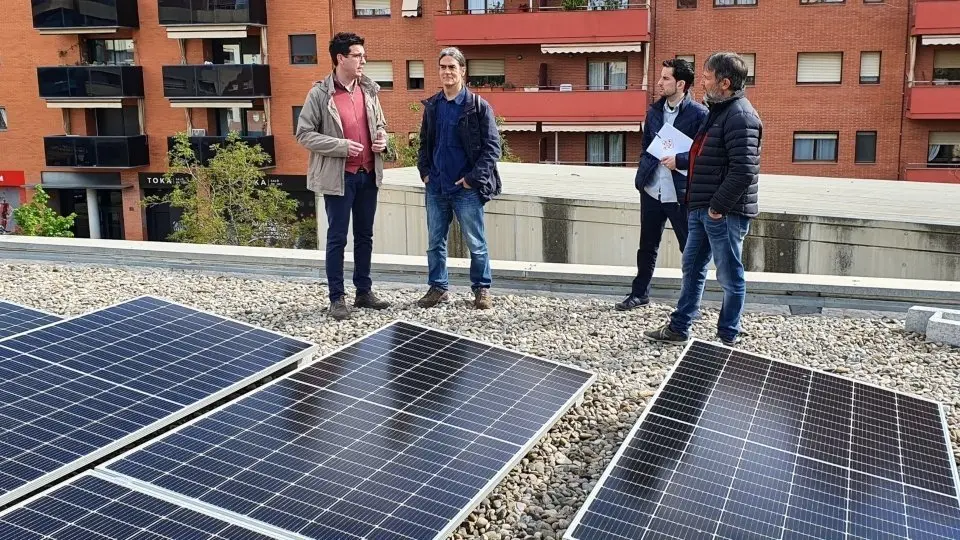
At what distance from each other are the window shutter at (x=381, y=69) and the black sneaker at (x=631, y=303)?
33.6m

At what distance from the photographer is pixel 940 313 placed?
8.12m

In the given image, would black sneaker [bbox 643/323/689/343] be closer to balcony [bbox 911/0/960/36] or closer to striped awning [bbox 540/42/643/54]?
striped awning [bbox 540/42/643/54]

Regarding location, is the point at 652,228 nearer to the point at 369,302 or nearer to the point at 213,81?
the point at 369,302

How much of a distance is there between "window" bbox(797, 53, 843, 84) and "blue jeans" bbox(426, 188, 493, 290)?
→ 3093 centimetres

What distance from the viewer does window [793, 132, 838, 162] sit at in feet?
120

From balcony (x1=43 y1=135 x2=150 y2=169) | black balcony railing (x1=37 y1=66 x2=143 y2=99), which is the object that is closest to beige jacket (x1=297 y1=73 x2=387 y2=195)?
balcony (x1=43 y1=135 x2=150 y2=169)

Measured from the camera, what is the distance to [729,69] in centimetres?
691

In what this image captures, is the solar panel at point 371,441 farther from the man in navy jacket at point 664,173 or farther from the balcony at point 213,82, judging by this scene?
the balcony at point 213,82

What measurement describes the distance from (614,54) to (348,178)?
3109 centimetres

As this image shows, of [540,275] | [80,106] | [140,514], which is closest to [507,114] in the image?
[80,106]

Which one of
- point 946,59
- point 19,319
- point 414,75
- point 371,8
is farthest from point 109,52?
point 19,319

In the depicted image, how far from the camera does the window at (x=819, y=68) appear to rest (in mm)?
36000

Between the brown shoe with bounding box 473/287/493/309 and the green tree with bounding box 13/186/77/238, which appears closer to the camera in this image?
the brown shoe with bounding box 473/287/493/309

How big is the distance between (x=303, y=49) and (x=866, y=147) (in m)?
24.0
